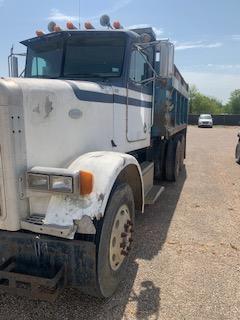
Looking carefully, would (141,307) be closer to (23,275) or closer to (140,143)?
(23,275)

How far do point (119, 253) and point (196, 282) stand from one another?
939mm

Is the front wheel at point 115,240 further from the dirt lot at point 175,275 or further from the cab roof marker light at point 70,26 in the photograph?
the cab roof marker light at point 70,26

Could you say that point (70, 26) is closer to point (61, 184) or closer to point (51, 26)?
point (51, 26)

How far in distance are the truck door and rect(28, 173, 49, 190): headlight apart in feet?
7.34

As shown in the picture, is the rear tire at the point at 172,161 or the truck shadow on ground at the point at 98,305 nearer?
the truck shadow on ground at the point at 98,305

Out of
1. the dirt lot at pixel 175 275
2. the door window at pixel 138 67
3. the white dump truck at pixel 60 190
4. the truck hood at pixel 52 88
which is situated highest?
the door window at pixel 138 67

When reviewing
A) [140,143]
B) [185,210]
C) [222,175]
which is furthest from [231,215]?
[222,175]

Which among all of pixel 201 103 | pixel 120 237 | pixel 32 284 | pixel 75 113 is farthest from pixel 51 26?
pixel 201 103

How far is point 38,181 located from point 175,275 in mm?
2003

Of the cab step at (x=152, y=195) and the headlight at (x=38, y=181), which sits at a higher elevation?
the headlight at (x=38, y=181)

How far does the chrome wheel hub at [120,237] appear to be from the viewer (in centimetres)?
320

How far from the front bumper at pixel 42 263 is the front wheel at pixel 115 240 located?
165mm

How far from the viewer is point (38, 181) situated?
8.63 feet

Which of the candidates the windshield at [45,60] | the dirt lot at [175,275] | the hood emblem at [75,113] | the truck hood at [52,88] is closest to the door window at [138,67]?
the truck hood at [52,88]
